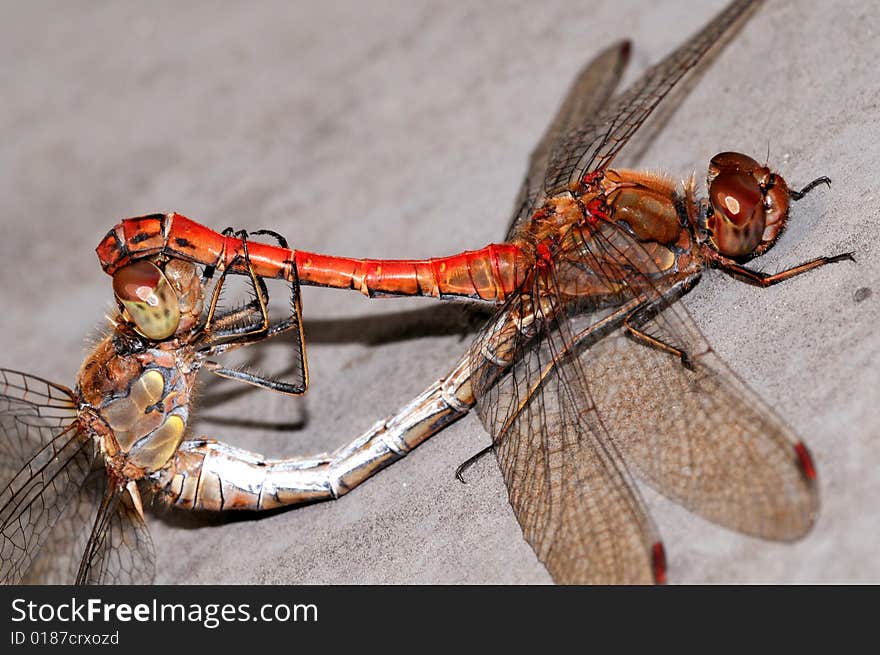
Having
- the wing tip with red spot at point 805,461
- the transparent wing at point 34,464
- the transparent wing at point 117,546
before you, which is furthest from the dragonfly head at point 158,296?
the wing tip with red spot at point 805,461

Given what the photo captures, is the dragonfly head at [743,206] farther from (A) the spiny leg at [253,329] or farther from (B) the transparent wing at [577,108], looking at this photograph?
(A) the spiny leg at [253,329]

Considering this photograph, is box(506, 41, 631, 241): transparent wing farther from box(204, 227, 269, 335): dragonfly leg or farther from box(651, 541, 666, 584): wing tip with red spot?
box(651, 541, 666, 584): wing tip with red spot

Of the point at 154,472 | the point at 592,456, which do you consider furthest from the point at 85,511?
the point at 592,456

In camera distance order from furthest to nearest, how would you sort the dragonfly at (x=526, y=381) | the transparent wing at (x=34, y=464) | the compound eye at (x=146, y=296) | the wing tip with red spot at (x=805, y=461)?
the transparent wing at (x=34, y=464)
the compound eye at (x=146, y=296)
the dragonfly at (x=526, y=381)
the wing tip with red spot at (x=805, y=461)

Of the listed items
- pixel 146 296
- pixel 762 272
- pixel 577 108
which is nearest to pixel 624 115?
pixel 577 108

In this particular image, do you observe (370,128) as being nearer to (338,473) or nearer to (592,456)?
(338,473)
